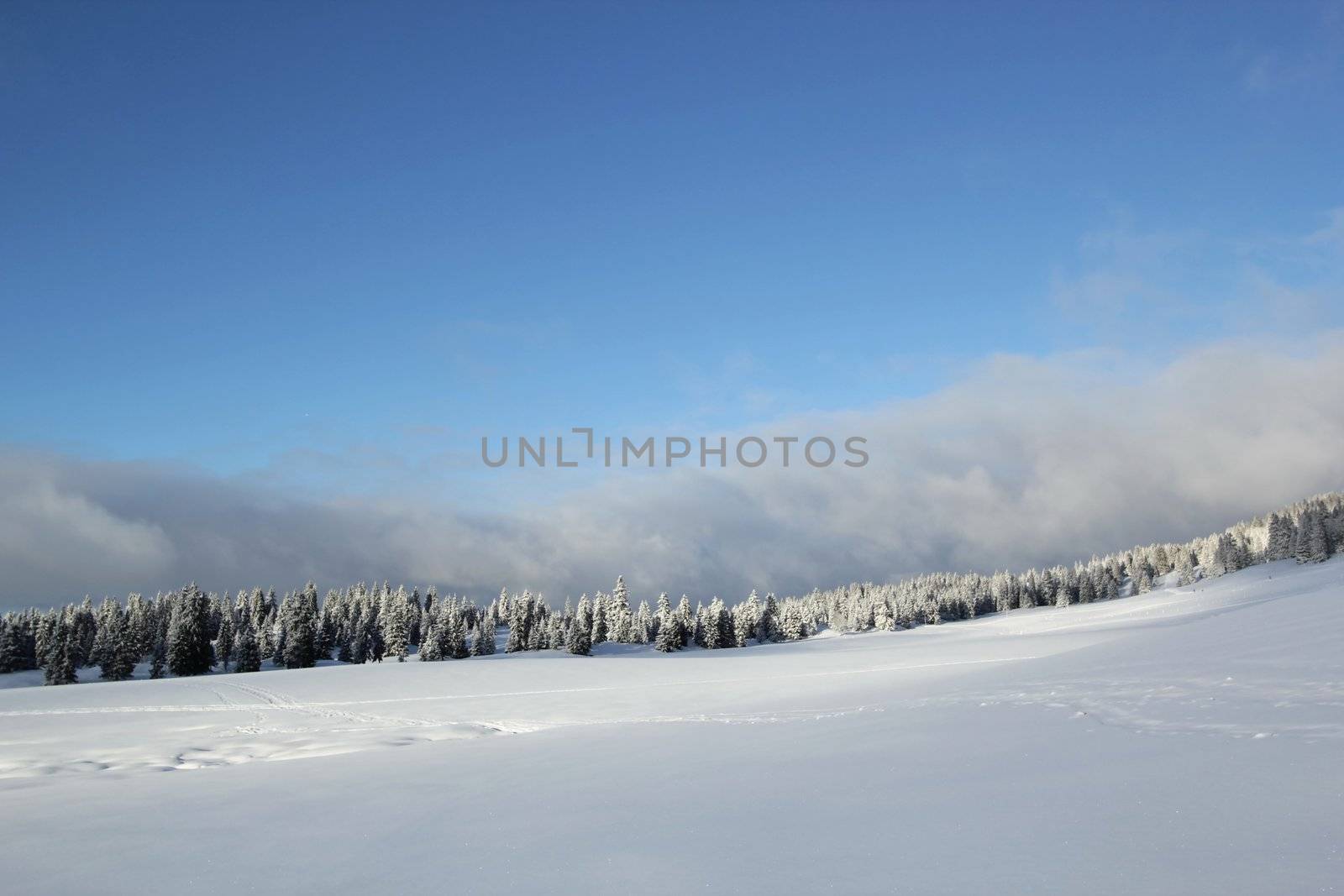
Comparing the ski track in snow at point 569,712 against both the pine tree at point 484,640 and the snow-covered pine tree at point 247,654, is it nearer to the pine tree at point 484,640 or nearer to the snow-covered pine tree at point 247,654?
the snow-covered pine tree at point 247,654

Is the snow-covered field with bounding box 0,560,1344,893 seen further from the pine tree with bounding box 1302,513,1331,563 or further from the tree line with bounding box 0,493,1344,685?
the pine tree with bounding box 1302,513,1331,563

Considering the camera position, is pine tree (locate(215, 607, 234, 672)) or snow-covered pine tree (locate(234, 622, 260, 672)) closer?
snow-covered pine tree (locate(234, 622, 260, 672))

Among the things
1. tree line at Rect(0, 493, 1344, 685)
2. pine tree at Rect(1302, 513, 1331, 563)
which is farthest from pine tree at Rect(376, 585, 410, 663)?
pine tree at Rect(1302, 513, 1331, 563)

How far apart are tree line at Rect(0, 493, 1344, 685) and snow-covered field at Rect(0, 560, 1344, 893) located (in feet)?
215

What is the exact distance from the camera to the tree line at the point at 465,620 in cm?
7788

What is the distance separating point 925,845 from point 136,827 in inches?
365

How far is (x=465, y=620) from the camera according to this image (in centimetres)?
10888

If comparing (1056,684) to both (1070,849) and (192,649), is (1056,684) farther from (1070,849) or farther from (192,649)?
(192,649)

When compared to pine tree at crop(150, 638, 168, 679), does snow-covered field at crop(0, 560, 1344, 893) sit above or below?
above

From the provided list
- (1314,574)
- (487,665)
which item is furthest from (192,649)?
(1314,574)

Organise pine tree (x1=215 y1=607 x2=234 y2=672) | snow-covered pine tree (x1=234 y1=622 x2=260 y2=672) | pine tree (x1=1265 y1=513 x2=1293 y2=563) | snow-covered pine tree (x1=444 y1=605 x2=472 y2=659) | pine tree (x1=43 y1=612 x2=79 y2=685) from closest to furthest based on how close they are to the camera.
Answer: pine tree (x1=43 y1=612 x2=79 y2=685)
snow-covered pine tree (x1=234 y1=622 x2=260 y2=672)
pine tree (x1=215 y1=607 x2=234 y2=672)
snow-covered pine tree (x1=444 y1=605 x2=472 y2=659)
pine tree (x1=1265 y1=513 x2=1293 y2=563)

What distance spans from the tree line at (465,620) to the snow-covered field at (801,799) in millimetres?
65563

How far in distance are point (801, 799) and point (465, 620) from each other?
356ft

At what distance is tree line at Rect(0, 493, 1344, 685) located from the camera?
77.9 metres
